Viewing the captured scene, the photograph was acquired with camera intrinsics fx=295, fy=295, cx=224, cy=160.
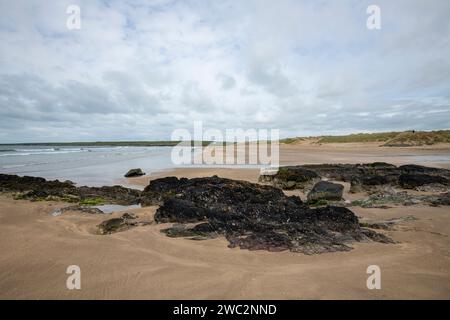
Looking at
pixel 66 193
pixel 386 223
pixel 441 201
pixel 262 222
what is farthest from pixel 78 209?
pixel 441 201

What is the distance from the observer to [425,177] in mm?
11867

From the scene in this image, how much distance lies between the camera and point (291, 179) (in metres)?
12.8

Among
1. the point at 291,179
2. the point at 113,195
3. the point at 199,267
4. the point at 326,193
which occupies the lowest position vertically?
the point at 199,267

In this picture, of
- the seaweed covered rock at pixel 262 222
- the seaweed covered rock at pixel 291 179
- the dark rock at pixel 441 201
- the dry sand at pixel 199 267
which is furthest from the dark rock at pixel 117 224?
the dark rock at pixel 441 201

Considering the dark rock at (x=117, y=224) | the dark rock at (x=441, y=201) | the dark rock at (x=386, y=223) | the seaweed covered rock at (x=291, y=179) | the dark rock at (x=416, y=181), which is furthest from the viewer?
the seaweed covered rock at (x=291, y=179)

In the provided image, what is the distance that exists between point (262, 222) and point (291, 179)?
6.84m

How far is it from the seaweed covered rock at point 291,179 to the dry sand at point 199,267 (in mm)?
6422

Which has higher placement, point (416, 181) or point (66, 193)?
point (416, 181)

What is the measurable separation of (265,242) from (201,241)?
120 cm

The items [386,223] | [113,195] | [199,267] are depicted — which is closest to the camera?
[199,267]

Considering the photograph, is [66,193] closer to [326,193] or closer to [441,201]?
[326,193]

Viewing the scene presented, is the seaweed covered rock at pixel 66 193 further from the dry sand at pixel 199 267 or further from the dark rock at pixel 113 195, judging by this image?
the dry sand at pixel 199 267

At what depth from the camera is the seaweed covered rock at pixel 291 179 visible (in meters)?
12.6

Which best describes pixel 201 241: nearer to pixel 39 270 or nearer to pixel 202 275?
pixel 202 275
